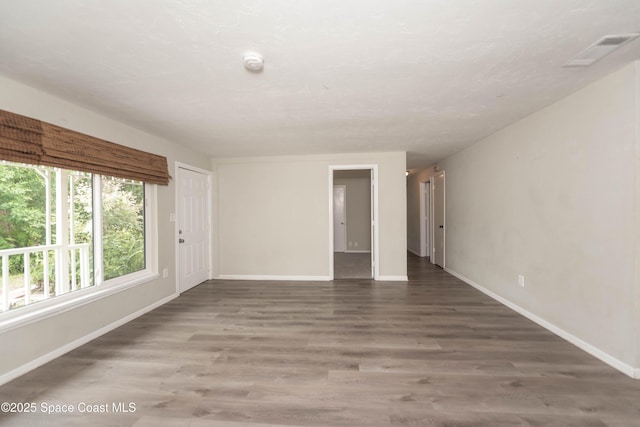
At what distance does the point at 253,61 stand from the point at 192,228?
339 centimetres

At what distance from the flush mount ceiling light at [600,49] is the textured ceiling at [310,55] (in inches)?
2.5

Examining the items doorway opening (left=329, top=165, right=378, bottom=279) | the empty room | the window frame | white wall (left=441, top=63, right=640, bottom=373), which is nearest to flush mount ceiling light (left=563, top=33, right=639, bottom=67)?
the empty room

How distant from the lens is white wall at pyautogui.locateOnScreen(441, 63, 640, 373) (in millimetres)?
1934

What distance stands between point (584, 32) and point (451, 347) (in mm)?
2477

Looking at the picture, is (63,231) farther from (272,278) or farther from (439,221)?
(439,221)

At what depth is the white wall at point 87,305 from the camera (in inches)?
77.7

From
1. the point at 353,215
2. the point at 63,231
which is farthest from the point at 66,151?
the point at 353,215

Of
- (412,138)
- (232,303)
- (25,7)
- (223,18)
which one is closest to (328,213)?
(412,138)

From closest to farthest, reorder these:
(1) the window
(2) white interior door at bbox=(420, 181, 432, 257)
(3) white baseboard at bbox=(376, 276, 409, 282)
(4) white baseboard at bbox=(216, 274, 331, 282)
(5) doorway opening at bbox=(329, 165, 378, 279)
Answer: (1) the window
(3) white baseboard at bbox=(376, 276, 409, 282)
(4) white baseboard at bbox=(216, 274, 331, 282)
(2) white interior door at bbox=(420, 181, 432, 257)
(5) doorway opening at bbox=(329, 165, 378, 279)

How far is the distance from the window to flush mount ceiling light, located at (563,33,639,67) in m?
4.36

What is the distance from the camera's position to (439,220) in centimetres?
570

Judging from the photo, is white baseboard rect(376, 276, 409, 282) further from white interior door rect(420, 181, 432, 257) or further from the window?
the window

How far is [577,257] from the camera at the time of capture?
7.68 feet

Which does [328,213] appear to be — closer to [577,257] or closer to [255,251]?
[255,251]
